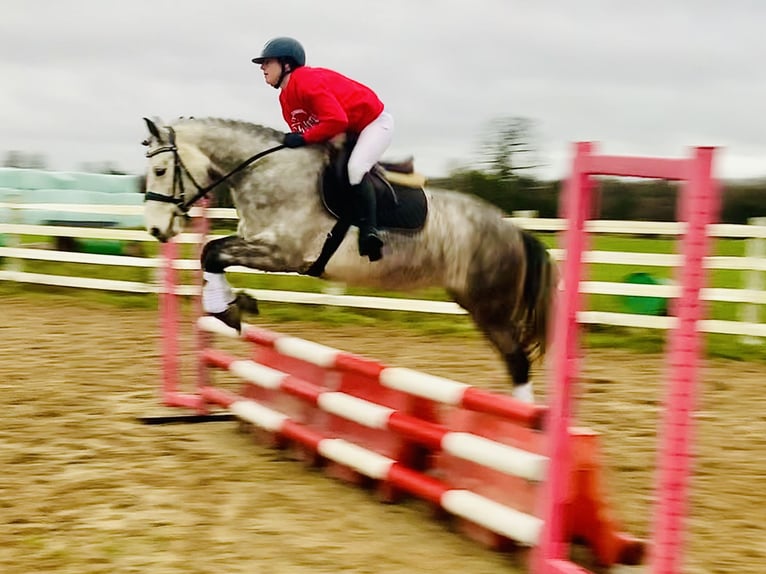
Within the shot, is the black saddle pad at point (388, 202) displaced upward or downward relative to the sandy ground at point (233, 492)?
upward

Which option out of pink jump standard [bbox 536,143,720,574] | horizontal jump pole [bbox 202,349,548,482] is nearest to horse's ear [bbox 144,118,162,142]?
horizontal jump pole [bbox 202,349,548,482]

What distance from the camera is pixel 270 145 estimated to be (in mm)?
4844

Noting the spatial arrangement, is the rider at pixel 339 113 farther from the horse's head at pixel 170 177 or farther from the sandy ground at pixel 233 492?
the sandy ground at pixel 233 492

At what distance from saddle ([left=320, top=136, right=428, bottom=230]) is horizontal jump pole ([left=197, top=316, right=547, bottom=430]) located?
0.70 metres

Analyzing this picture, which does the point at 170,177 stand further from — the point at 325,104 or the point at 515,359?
the point at 515,359

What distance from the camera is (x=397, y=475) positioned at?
12.3 feet

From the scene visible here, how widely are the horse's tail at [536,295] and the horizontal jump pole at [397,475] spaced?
1.23 m

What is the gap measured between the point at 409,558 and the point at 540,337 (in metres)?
1.98

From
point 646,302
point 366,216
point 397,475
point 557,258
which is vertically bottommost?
point 397,475

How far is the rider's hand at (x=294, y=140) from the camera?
4.71 m

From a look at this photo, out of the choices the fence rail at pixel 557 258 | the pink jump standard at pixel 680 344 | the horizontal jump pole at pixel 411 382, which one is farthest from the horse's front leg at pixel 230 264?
the pink jump standard at pixel 680 344

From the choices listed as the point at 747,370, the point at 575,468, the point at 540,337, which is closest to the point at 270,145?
the point at 540,337

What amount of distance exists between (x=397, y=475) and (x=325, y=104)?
1779 mm

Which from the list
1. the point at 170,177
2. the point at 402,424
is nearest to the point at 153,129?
the point at 170,177
